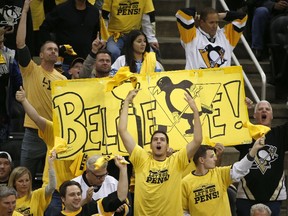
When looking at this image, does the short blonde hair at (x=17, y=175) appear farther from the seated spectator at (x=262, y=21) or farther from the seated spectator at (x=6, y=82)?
the seated spectator at (x=262, y=21)

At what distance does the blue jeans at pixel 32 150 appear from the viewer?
1450cm

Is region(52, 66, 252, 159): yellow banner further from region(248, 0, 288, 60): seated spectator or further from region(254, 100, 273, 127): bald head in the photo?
region(248, 0, 288, 60): seated spectator

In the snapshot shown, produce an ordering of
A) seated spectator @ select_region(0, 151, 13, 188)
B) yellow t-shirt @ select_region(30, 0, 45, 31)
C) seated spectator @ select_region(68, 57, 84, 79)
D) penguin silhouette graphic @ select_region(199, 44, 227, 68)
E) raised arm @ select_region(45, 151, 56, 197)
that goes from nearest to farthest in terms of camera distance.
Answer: raised arm @ select_region(45, 151, 56, 197), seated spectator @ select_region(0, 151, 13, 188), seated spectator @ select_region(68, 57, 84, 79), penguin silhouette graphic @ select_region(199, 44, 227, 68), yellow t-shirt @ select_region(30, 0, 45, 31)

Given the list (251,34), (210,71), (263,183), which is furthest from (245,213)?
(251,34)

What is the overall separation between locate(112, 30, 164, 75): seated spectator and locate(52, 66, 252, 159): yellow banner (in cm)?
50

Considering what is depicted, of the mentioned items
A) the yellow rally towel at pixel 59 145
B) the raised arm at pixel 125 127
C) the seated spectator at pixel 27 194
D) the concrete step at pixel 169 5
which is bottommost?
the seated spectator at pixel 27 194

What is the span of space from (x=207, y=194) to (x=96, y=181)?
115cm

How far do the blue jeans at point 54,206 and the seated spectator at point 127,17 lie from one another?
2694mm

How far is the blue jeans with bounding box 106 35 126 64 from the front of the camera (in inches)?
619

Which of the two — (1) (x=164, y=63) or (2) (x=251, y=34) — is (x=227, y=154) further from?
(2) (x=251, y=34)

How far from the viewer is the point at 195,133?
13.3 m

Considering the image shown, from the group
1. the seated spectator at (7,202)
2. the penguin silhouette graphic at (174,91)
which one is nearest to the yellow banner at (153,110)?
the penguin silhouette graphic at (174,91)

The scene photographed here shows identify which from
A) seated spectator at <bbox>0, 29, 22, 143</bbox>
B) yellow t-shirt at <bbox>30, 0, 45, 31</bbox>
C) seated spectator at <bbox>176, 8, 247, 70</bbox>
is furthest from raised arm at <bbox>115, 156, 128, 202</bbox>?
yellow t-shirt at <bbox>30, 0, 45, 31</bbox>

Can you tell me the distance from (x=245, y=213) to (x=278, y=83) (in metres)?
3.08
